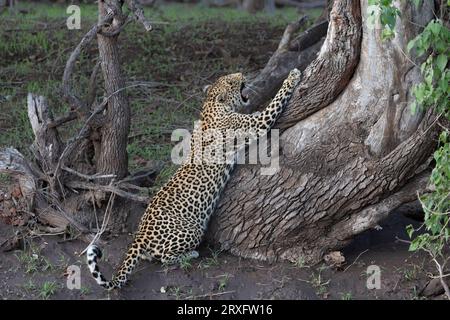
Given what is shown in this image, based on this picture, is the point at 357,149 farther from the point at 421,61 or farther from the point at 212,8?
the point at 212,8

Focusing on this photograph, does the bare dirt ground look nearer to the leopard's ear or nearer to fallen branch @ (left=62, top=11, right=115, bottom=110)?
fallen branch @ (left=62, top=11, right=115, bottom=110)

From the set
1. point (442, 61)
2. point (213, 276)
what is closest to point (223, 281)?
point (213, 276)

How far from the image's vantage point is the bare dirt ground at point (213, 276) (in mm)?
7270

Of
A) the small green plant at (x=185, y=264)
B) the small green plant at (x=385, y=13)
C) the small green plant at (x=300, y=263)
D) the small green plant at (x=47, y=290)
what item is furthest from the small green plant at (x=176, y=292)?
the small green plant at (x=385, y=13)

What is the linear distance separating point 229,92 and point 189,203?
1.26m

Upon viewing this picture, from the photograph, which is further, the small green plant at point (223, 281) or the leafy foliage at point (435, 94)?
the small green plant at point (223, 281)

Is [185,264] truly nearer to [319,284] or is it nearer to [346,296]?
[319,284]

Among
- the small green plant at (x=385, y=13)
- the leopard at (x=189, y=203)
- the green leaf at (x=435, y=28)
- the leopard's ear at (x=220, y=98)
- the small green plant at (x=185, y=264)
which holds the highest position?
the small green plant at (x=385, y=13)

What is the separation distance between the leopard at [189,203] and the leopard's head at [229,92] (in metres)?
0.16

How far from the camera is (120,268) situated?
23.8ft

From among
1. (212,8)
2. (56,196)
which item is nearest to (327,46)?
(56,196)

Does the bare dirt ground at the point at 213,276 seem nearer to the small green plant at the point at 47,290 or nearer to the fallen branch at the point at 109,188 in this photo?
the small green plant at the point at 47,290

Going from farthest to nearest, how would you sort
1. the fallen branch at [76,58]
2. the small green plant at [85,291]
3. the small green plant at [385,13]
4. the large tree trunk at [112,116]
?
the large tree trunk at [112,116]
the fallen branch at [76,58]
the small green plant at [85,291]
the small green plant at [385,13]

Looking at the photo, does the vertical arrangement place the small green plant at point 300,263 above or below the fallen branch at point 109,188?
below
